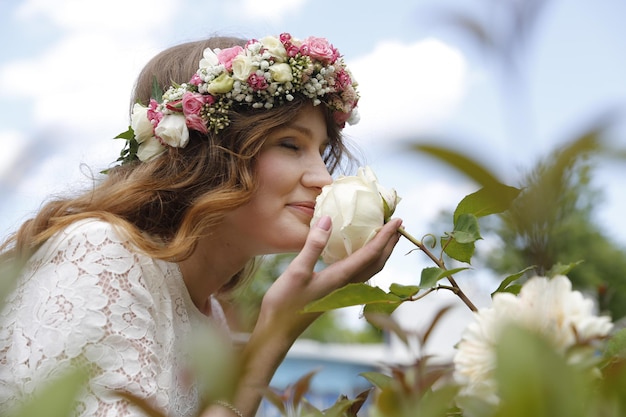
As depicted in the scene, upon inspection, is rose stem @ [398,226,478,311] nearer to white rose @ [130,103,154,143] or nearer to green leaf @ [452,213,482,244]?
green leaf @ [452,213,482,244]

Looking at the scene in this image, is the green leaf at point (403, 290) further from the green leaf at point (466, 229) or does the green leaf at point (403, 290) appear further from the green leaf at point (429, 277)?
the green leaf at point (466, 229)

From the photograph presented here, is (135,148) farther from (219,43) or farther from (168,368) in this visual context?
(168,368)

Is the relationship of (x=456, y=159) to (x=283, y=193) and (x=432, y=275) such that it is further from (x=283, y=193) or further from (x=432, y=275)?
(x=283, y=193)

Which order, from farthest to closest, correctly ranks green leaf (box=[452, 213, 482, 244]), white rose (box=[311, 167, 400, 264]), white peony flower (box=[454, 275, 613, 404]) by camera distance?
white rose (box=[311, 167, 400, 264])
green leaf (box=[452, 213, 482, 244])
white peony flower (box=[454, 275, 613, 404])

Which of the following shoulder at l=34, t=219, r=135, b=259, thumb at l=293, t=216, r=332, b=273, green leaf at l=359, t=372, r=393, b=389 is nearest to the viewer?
green leaf at l=359, t=372, r=393, b=389

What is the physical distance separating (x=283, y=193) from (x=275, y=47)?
1.88 ft

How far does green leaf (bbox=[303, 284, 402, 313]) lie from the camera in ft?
2.55

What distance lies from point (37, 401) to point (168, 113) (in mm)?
2133

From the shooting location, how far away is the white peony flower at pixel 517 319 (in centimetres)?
55

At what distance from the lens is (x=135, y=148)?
2533 millimetres

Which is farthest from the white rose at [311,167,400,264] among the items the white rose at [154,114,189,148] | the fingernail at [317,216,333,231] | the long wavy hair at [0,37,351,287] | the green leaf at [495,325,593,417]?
the green leaf at [495,325,593,417]

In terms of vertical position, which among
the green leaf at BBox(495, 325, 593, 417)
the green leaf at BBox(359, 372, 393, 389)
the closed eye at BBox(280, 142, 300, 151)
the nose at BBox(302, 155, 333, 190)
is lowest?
the green leaf at BBox(495, 325, 593, 417)

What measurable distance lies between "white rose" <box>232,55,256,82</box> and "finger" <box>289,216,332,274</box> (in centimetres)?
84

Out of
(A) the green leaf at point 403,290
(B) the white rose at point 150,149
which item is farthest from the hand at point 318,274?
(B) the white rose at point 150,149
